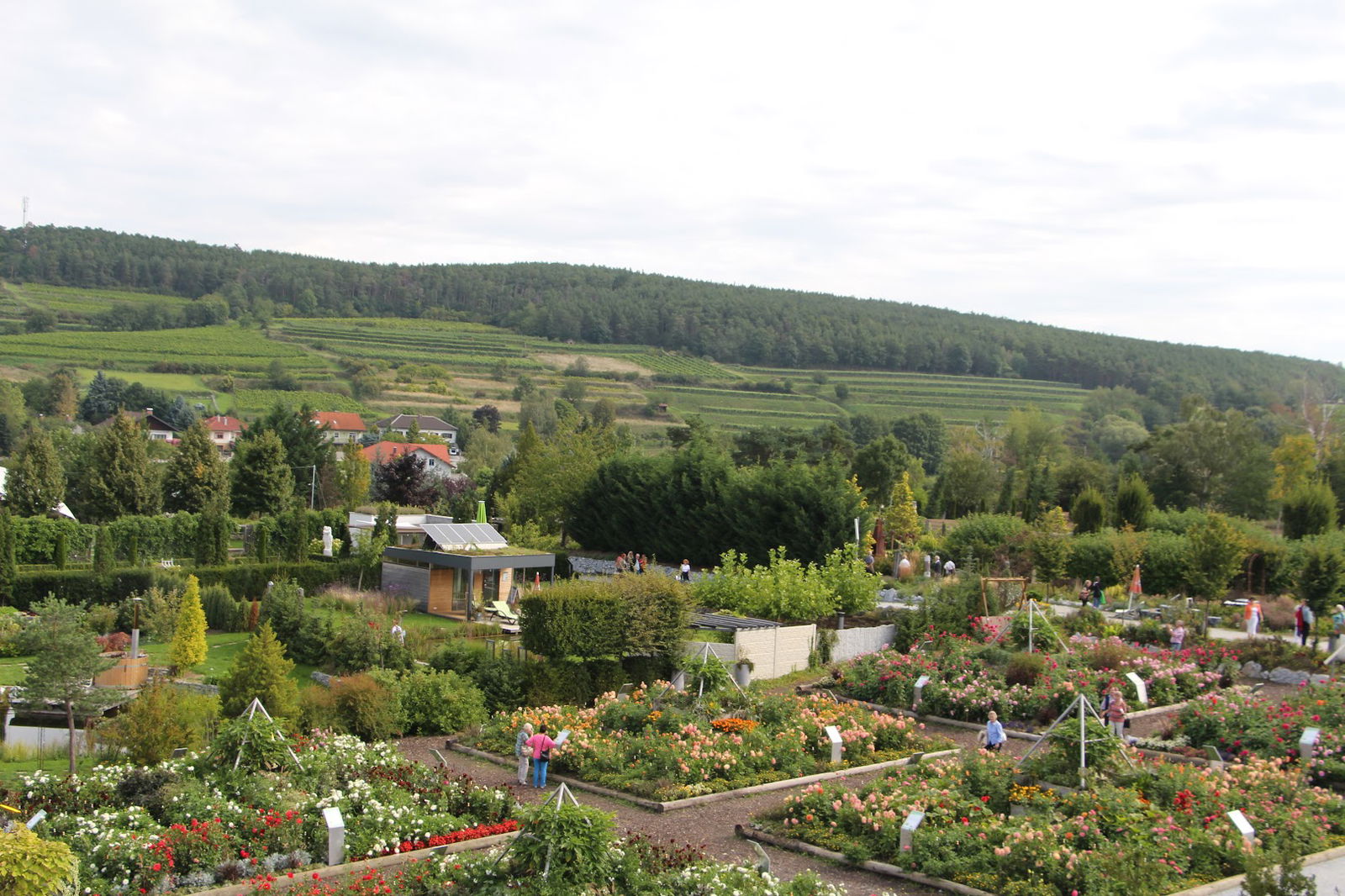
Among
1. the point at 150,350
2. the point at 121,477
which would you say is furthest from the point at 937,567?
the point at 150,350

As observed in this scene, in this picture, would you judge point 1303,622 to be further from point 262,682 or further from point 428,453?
point 428,453

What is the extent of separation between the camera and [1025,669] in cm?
2094

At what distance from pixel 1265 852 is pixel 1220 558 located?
17.7 m

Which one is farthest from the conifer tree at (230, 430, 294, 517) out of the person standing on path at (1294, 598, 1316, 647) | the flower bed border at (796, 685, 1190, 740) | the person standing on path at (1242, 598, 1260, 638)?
the person standing on path at (1294, 598, 1316, 647)

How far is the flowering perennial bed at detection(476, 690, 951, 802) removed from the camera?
15891 mm

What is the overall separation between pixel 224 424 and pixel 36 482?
47210 millimetres

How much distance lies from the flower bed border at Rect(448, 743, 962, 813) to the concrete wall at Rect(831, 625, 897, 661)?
25.9 feet

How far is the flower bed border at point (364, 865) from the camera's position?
36.8ft

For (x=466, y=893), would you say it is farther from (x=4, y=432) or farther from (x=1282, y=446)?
(x=4, y=432)

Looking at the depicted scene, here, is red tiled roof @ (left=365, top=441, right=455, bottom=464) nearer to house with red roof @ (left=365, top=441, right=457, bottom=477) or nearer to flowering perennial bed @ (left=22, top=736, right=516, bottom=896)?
house with red roof @ (left=365, top=441, right=457, bottom=477)

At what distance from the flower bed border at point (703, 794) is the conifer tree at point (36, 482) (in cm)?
3571

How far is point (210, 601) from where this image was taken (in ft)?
102

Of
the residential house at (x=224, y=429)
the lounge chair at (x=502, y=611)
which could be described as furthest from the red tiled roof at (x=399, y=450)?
the lounge chair at (x=502, y=611)

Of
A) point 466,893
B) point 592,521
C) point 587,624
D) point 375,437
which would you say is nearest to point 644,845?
point 466,893
